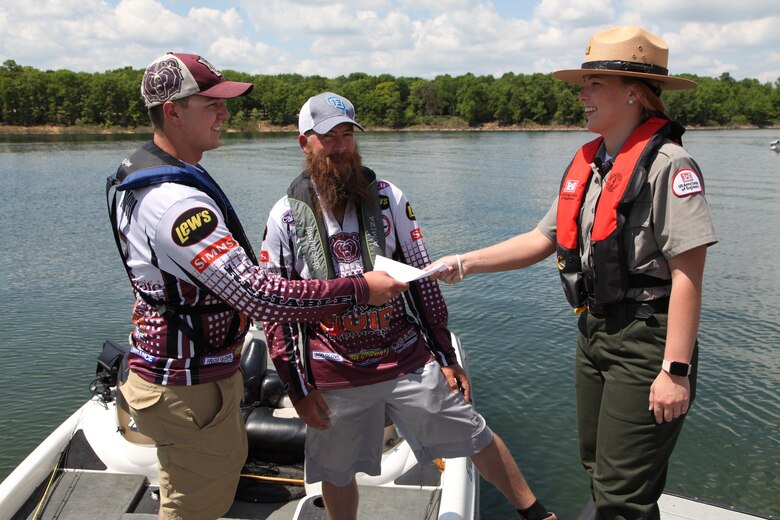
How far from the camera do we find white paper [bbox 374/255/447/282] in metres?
2.76

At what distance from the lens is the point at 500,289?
41.2 ft

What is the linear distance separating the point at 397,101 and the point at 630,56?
315 ft

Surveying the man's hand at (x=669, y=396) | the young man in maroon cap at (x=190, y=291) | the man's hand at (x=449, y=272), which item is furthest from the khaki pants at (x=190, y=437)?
the man's hand at (x=669, y=396)

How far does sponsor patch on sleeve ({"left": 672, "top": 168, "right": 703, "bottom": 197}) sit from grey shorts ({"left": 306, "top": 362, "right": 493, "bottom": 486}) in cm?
136

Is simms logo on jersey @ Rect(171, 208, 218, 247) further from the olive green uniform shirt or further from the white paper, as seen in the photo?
the olive green uniform shirt

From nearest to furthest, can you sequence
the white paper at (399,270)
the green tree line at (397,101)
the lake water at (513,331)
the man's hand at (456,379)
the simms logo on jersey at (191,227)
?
the simms logo on jersey at (191,227)
the white paper at (399,270)
the man's hand at (456,379)
the lake water at (513,331)
the green tree line at (397,101)

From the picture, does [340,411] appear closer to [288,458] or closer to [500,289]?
[288,458]

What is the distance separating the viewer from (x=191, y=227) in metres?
2.32

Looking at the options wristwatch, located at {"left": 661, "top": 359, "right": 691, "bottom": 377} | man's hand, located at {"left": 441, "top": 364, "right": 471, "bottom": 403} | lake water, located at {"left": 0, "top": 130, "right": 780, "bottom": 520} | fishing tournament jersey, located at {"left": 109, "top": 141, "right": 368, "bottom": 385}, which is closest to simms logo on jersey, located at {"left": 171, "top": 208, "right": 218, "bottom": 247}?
fishing tournament jersey, located at {"left": 109, "top": 141, "right": 368, "bottom": 385}

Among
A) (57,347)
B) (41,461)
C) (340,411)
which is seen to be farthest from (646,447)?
(57,347)

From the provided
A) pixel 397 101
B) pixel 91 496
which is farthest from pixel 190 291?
pixel 397 101

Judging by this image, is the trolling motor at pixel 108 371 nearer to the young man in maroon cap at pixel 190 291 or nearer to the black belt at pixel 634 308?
the young man in maroon cap at pixel 190 291

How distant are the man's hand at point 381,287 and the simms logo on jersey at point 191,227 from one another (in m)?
0.69

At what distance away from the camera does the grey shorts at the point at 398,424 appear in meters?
3.00
